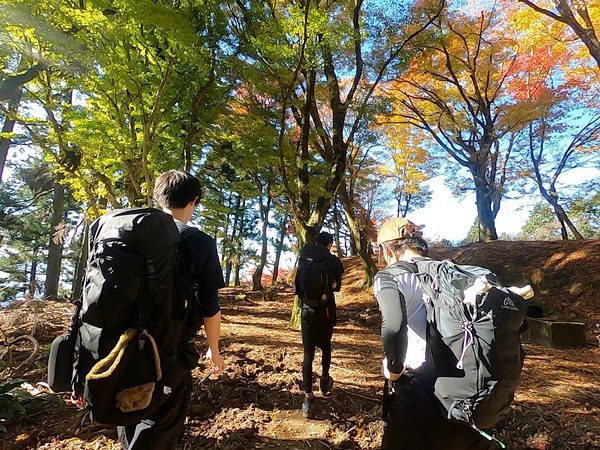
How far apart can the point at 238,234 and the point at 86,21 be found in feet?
52.3

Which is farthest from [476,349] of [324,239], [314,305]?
[324,239]

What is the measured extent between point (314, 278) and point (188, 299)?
200 cm

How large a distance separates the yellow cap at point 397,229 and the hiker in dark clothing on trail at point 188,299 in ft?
3.29

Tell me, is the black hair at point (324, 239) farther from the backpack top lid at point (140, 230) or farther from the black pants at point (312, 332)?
the backpack top lid at point (140, 230)

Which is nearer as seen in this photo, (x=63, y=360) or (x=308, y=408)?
(x=63, y=360)

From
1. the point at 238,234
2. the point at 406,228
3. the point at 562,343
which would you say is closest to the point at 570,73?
the point at 562,343

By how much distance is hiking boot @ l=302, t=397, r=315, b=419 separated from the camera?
3.45m

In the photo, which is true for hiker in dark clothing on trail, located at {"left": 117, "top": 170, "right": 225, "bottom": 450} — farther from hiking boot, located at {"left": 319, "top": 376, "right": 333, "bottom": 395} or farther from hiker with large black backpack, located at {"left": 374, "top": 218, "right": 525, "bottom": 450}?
hiking boot, located at {"left": 319, "top": 376, "right": 333, "bottom": 395}

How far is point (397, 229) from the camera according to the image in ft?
6.24

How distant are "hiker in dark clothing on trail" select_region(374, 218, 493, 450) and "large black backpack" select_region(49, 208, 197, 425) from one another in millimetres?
1084

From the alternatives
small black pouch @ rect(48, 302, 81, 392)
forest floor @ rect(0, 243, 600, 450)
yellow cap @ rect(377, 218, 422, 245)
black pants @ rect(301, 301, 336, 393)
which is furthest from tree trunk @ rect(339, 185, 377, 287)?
small black pouch @ rect(48, 302, 81, 392)

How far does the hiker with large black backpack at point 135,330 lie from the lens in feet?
4.55

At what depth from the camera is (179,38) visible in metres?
4.57

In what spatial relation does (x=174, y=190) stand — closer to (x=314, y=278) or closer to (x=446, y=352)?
(x=446, y=352)
